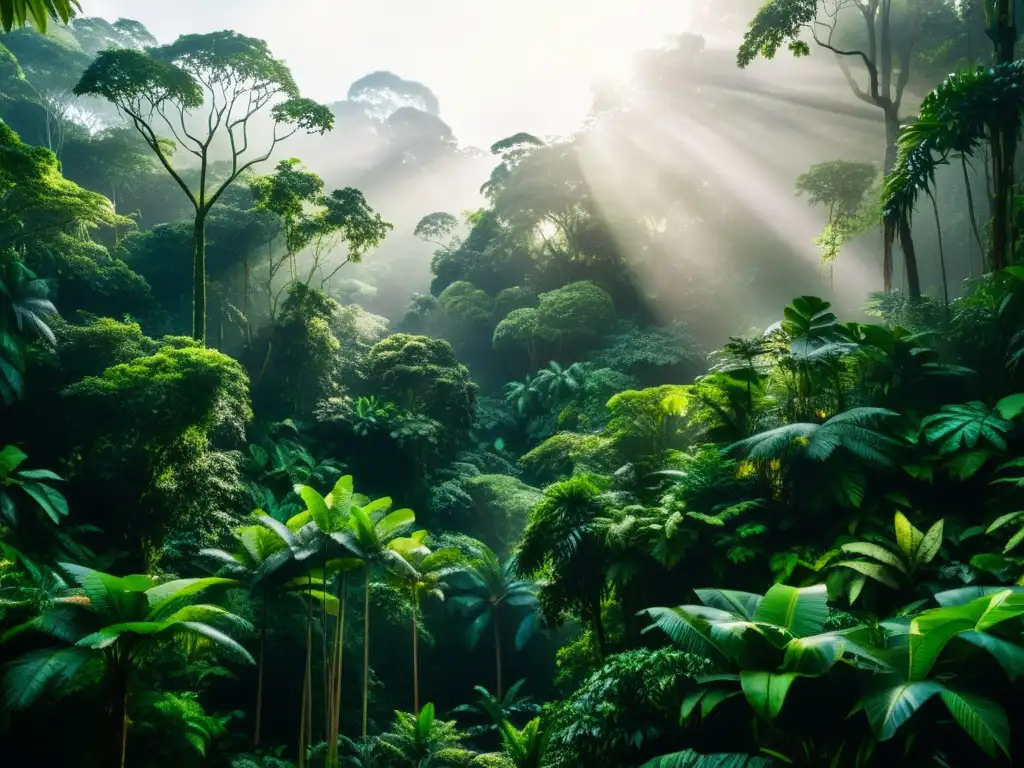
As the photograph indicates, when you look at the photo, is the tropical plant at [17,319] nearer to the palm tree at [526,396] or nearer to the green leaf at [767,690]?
the green leaf at [767,690]

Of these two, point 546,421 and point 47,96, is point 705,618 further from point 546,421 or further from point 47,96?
point 47,96

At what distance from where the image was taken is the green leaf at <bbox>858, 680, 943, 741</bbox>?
3.86m

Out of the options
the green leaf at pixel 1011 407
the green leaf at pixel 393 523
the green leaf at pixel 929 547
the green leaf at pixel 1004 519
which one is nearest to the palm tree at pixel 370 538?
the green leaf at pixel 393 523

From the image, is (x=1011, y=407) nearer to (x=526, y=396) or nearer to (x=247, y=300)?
(x=526, y=396)

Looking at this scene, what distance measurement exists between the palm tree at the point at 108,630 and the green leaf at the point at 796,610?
18.3ft

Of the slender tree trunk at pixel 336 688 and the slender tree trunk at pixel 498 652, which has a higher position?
the slender tree trunk at pixel 336 688

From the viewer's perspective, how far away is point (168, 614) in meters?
6.96

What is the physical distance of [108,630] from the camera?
6.27 m

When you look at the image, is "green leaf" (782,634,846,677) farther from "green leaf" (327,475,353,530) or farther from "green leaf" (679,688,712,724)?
"green leaf" (327,475,353,530)

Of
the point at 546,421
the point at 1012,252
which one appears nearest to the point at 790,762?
the point at 1012,252

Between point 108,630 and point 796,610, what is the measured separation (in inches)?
253

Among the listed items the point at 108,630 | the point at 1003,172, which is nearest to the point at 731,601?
the point at 108,630

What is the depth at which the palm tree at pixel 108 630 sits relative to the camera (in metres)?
6.29

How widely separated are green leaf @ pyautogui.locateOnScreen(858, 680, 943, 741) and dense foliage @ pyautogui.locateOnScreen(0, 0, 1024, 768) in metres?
0.02
